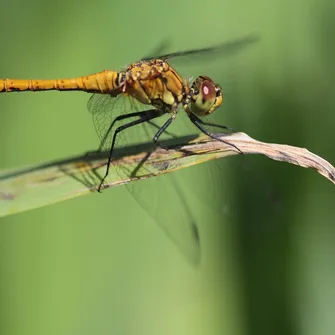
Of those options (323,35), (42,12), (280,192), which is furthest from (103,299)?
(323,35)

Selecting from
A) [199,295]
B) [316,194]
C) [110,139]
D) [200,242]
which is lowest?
[199,295]

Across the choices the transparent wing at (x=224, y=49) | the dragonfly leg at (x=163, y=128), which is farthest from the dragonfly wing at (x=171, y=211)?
the transparent wing at (x=224, y=49)

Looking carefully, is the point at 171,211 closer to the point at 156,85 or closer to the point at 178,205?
the point at 178,205

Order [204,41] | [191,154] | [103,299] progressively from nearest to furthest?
[191,154], [103,299], [204,41]

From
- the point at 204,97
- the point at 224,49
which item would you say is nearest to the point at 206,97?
the point at 204,97

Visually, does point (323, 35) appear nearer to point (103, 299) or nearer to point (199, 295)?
point (199, 295)

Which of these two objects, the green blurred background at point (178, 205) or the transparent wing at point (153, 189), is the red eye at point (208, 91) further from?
the transparent wing at point (153, 189)

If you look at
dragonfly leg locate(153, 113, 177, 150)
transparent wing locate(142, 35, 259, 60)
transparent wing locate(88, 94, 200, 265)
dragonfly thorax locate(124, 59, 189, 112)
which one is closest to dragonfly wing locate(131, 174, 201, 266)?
transparent wing locate(88, 94, 200, 265)
